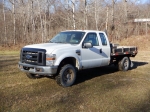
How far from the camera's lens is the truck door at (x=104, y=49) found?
828 centimetres

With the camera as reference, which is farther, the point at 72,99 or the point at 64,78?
the point at 64,78

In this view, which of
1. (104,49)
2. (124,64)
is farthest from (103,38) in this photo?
(124,64)

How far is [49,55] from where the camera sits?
6.30 metres

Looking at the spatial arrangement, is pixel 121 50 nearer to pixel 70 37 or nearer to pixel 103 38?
pixel 103 38

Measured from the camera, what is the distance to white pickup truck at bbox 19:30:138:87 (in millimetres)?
6359

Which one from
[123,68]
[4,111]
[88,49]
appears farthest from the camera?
[123,68]

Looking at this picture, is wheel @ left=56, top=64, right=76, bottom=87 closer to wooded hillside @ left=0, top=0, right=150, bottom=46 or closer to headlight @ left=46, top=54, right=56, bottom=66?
headlight @ left=46, top=54, right=56, bottom=66

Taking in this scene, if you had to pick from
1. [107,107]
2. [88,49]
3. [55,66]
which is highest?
[88,49]

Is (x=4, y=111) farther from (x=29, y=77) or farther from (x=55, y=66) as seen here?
(x=29, y=77)

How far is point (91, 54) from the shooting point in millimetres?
7684

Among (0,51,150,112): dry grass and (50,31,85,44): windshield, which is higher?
(50,31,85,44): windshield

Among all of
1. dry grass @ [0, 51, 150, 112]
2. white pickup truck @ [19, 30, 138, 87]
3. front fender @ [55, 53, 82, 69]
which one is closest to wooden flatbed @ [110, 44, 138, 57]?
white pickup truck @ [19, 30, 138, 87]

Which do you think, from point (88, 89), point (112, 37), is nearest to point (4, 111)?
point (88, 89)

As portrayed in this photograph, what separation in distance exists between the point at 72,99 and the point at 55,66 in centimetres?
130
